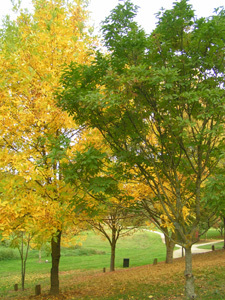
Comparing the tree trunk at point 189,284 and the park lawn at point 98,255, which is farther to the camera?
the park lawn at point 98,255

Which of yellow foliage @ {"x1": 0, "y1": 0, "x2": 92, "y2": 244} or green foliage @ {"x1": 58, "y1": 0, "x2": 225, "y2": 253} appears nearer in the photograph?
green foliage @ {"x1": 58, "y1": 0, "x2": 225, "y2": 253}

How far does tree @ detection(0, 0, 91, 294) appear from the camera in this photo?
19.1 feet

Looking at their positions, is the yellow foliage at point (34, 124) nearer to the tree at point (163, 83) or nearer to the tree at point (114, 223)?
the tree at point (163, 83)

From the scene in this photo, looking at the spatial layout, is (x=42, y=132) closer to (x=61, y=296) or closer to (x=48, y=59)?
(x=48, y=59)

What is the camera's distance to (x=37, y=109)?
604 cm

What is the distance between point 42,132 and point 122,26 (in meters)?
3.36

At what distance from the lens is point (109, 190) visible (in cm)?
605

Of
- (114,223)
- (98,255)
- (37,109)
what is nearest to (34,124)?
(37,109)

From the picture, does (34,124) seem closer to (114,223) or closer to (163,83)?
(163,83)

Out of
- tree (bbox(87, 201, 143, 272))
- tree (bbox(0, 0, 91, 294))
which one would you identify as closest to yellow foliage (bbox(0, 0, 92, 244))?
tree (bbox(0, 0, 91, 294))

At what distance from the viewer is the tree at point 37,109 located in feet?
19.1

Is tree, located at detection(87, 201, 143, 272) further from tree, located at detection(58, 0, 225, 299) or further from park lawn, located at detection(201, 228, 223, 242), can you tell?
park lawn, located at detection(201, 228, 223, 242)

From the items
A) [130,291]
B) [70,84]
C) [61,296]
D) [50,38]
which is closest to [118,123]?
[70,84]

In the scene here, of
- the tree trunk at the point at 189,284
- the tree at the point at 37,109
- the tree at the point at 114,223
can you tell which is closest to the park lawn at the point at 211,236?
the tree at the point at 114,223
